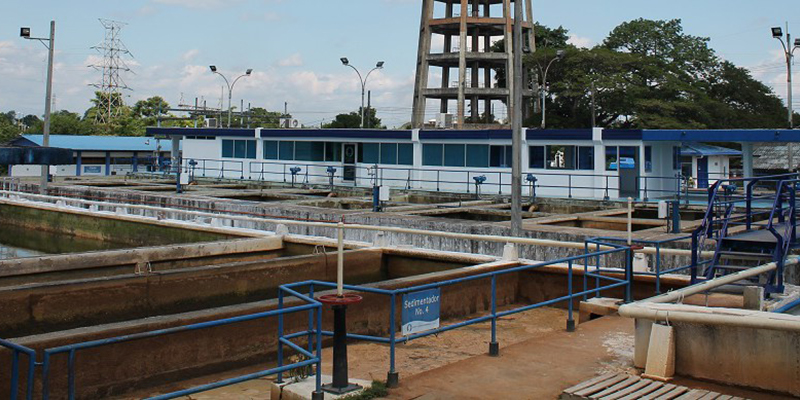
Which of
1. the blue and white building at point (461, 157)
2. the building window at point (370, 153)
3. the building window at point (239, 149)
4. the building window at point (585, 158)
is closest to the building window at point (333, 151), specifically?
the blue and white building at point (461, 157)

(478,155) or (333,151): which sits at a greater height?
(333,151)

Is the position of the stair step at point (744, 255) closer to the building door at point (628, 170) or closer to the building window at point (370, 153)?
the building door at point (628, 170)

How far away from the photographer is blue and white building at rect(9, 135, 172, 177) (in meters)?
52.2

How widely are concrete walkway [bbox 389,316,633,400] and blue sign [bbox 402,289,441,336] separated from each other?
1.79ft

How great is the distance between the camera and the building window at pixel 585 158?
103ft

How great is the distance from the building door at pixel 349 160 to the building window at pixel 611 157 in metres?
13.3

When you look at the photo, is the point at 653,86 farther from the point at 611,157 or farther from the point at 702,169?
the point at 611,157

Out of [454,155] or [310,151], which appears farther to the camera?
[310,151]

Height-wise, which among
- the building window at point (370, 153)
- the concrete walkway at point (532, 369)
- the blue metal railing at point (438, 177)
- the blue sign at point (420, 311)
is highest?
the building window at point (370, 153)

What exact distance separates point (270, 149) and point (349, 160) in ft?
17.5

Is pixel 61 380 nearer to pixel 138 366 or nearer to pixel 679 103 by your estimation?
pixel 138 366

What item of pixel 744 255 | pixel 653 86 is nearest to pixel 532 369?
pixel 744 255

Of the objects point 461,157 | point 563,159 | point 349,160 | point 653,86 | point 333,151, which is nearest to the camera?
point 563,159

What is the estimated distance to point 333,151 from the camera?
135 feet
